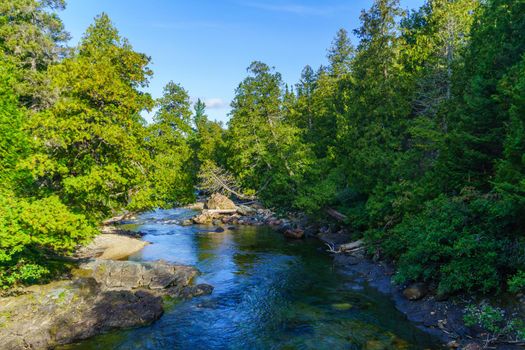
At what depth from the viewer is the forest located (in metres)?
13.2

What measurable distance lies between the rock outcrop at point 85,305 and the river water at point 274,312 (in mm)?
664

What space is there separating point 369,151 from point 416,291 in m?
11.4

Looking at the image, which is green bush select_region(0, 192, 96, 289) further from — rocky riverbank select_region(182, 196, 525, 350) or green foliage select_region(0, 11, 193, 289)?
rocky riverbank select_region(182, 196, 525, 350)

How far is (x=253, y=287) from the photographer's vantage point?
1884 centimetres

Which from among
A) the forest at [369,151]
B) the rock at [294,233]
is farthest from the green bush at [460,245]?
the rock at [294,233]

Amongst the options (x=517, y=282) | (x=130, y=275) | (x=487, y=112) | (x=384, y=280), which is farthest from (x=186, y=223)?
(x=517, y=282)

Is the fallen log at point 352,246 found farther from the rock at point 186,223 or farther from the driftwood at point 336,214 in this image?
the rock at point 186,223

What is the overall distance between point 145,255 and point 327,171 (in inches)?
783

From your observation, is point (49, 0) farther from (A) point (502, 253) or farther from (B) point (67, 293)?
(A) point (502, 253)

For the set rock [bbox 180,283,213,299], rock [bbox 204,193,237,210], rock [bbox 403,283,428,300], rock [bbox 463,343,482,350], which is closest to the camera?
rock [bbox 463,343,482,350]

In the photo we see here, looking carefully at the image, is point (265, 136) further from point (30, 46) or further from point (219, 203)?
point (30, 46)

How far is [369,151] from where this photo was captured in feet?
80.8

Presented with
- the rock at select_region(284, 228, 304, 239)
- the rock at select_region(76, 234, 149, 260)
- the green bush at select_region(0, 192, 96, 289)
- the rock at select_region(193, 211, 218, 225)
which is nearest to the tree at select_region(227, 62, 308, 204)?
the rock at select_region(284, 228, 304, 239)

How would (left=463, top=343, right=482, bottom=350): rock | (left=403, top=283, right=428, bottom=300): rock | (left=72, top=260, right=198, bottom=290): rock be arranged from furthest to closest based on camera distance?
(left=72, top=260, right=198, bottom=290): rock → (left=403, top=283, right=428, bottom=300): rock → (left=463, top=343, right=482, bottom=350): rock
